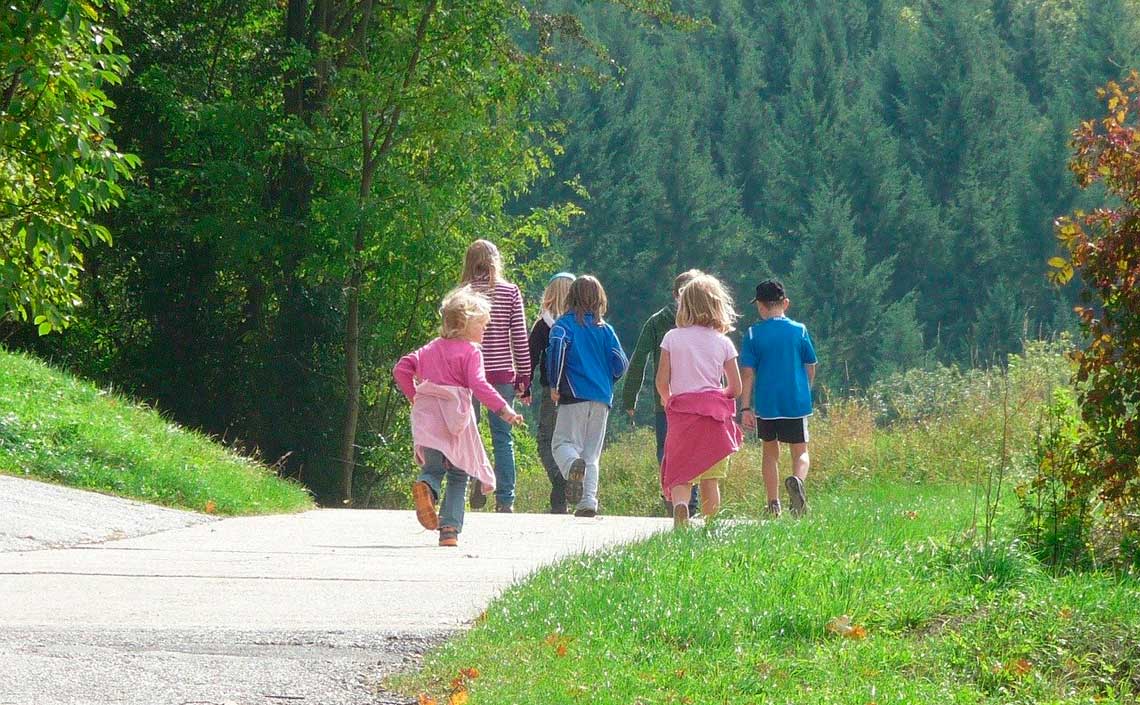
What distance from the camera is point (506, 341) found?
41.9 feet

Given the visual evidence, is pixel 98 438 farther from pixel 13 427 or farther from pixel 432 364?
pixel 432 364

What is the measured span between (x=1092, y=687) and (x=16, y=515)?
6827 millimetres

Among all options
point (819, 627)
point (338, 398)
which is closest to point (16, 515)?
point (819, 627)

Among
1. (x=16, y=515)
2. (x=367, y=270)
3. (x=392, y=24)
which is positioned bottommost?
(x=16, y=515)

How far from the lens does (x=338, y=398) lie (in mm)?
22234

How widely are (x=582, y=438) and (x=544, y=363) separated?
3.18 feet

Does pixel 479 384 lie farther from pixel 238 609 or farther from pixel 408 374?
pixel 238 609

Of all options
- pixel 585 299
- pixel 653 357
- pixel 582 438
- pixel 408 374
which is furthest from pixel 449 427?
pixel 653 357

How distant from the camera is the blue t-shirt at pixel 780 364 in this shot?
1121 cm

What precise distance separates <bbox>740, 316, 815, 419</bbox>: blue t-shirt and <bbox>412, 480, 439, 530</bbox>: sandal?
269 centimetres

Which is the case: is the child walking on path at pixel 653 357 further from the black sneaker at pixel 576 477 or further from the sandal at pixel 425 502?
the sandal at pixel 425 502

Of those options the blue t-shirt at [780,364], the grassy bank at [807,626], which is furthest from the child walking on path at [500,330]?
the grassy bank at [807,626]

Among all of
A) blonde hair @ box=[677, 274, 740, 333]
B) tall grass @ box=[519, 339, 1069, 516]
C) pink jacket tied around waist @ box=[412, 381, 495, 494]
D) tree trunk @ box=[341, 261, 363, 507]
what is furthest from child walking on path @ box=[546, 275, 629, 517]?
tree trunk @ box=[341, 261, 363, 507]

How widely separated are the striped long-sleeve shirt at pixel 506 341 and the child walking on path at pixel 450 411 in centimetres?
273
